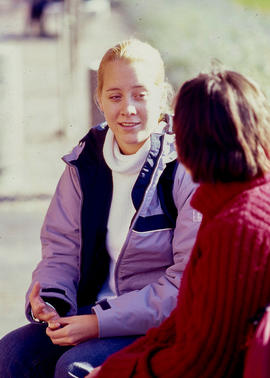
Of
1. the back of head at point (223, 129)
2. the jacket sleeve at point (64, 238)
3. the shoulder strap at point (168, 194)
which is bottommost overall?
the jacket sleeve at point (64, 238)

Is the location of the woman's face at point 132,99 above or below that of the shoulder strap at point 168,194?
above

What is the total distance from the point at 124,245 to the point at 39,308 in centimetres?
39

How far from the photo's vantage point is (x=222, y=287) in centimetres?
227

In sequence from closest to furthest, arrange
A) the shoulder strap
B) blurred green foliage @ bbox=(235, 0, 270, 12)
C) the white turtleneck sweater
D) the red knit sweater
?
the red knit sweater < the shoulder strap < the white turtleneck sweater < blurred green foliage @ bbox=(235, 0, 270, 12)

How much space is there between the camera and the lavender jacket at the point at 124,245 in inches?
117

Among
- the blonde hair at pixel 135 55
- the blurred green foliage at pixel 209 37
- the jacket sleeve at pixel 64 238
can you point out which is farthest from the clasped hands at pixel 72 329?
the blurred green foliage at pixel 209 37

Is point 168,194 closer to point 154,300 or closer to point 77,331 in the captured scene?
point 154,300

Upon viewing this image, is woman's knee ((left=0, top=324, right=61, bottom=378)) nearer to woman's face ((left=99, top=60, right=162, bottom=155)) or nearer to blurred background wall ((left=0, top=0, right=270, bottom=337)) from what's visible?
woman's face ((left=99, top=60, right=162, bottom=155))

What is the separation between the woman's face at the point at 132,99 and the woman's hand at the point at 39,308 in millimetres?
659

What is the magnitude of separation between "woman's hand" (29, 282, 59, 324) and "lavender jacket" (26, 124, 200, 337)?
0.05 metres

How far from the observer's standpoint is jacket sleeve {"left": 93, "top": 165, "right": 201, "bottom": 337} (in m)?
2.96

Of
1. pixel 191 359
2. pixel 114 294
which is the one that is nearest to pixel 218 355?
pixel 191 359

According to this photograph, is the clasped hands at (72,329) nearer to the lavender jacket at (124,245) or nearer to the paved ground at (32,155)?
the lavender jacket at (124,245)

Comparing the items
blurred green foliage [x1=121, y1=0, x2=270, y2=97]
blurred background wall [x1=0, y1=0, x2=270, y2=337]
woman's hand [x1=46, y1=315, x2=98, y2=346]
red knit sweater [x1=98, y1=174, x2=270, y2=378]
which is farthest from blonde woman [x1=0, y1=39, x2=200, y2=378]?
blurred green foliage [x1=121, y1=0, x2=270, y2=97]
